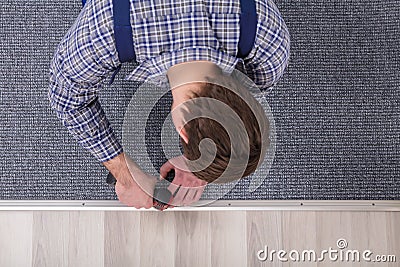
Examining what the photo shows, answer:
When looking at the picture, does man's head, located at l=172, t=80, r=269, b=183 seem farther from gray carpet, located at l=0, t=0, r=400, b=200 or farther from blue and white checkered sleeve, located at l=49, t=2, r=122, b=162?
gray carpet, located at l=0, t=0, r=400, b=200

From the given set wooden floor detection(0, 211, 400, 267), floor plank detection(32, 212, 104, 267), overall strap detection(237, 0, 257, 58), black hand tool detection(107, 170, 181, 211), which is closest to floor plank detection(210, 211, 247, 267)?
wooden floor detection(0, 211, 400, 267)

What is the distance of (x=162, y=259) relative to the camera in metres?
1.13

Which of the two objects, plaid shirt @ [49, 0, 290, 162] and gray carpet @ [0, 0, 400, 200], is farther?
gray carpet @ [0, 0, 400, 200]

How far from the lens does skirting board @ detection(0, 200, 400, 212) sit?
112cm

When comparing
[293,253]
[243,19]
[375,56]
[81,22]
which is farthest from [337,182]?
[81,22]

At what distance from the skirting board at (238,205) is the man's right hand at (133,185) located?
0.18 ft

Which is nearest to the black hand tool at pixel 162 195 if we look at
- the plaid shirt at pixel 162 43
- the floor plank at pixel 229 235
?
the floor plank at pixel 229 235

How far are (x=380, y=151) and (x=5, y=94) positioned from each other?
0.91 metres

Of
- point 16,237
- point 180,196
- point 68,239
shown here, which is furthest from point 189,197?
point 16,237

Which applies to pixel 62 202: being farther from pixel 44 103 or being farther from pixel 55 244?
pixel 44 103

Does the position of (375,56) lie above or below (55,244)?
above

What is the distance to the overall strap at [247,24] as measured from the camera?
739mm

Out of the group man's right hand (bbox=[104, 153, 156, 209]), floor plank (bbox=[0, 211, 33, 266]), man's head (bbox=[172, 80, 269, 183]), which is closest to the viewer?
man's head (bbox=[172, 80, 269, 183])

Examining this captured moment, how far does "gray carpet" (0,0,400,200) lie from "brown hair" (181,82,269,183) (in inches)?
18.4
